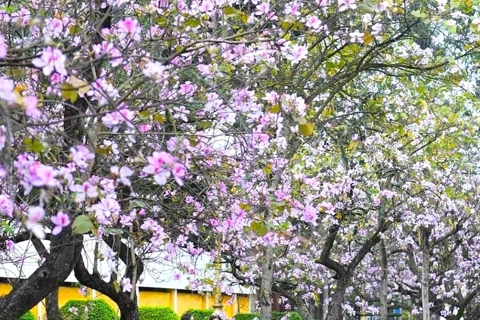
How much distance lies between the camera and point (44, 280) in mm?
5734

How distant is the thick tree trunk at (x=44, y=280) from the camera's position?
573 cm

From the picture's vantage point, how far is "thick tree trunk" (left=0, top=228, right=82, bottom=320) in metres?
5.73

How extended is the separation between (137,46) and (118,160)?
0.84 metres

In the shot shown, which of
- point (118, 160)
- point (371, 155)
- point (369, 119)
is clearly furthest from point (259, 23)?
point (371, 155)

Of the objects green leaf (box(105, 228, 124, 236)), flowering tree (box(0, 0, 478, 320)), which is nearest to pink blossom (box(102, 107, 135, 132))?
flowering tree (box(0, 0, 478, 320))

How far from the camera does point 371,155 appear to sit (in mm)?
11750

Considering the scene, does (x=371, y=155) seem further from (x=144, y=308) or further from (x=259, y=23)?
(x=144, y=308)

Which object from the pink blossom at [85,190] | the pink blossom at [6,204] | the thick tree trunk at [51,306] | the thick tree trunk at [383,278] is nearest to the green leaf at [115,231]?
the pink blossom at [6,204]

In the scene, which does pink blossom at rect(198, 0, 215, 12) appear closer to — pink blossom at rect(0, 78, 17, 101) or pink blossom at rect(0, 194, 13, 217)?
pink blossom at rect(0, 194, 13, 217)

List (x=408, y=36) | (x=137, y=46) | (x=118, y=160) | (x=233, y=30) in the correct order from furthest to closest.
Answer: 1. (x=408, y=36)
2. (x=233, y=30)
3. (x=118, y=160)
4. (x=137, y=46)

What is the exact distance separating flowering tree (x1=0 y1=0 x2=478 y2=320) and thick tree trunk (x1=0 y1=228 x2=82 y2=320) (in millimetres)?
15

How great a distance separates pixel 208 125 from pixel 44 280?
5.69 ft

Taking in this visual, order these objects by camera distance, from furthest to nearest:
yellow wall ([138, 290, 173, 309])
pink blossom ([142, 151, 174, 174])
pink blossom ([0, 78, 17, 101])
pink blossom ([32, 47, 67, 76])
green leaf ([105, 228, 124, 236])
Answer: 1. yellow wall ([138, 290, 173, 309])
2. green leaf ([105, 228, 124, 236])
3. pink blossom ([142, 151, 174, 174])
4. pink blossom ([32, 47, 67, 76])
5. pink blossom ([0, 78, 17, 101])

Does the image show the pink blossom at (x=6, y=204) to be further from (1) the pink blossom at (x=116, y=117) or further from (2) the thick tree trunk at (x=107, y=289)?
(2) the thick tree trunk at (x=107, y=289)
